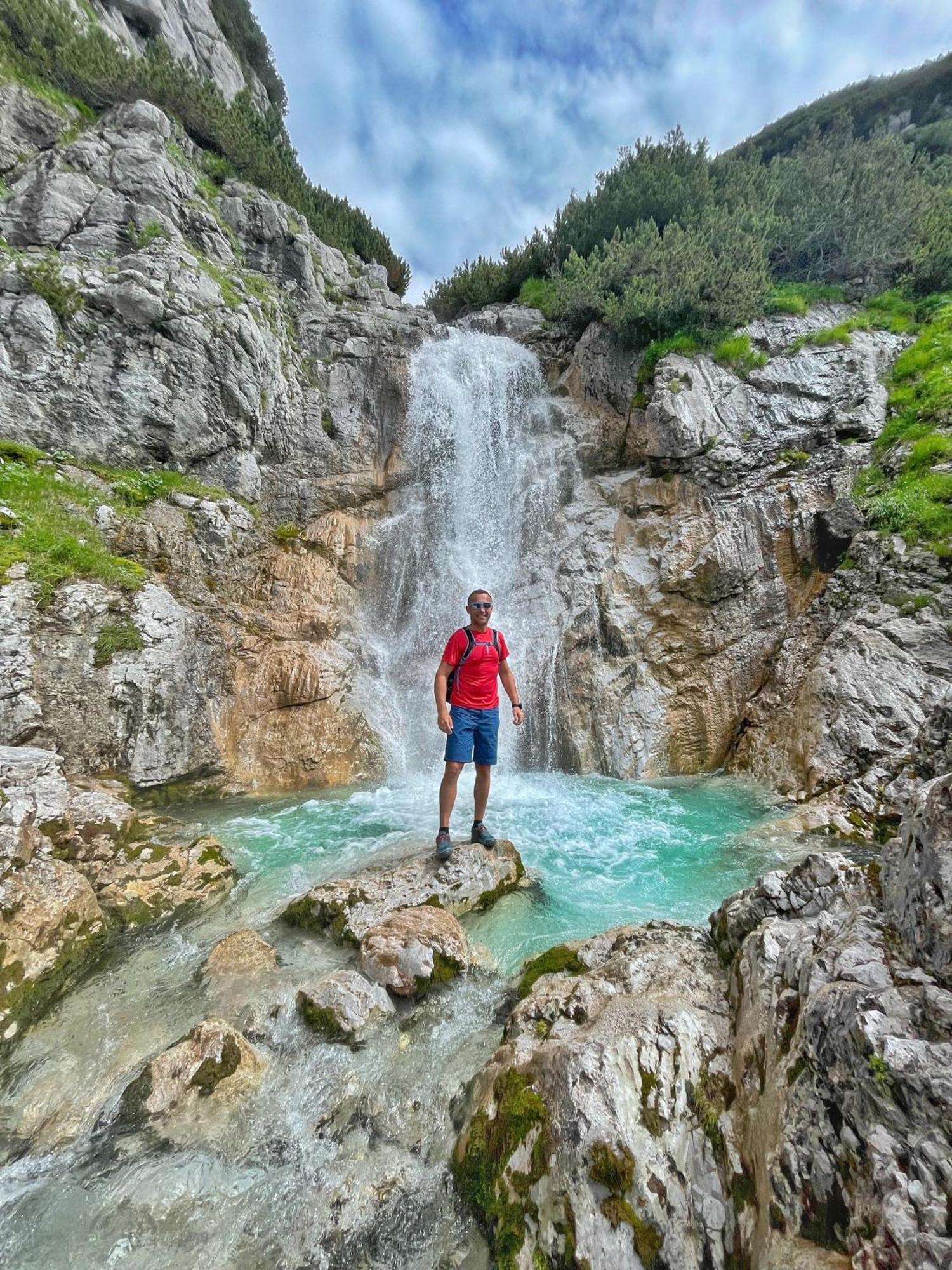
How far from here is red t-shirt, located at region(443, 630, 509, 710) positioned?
5555 millimetres

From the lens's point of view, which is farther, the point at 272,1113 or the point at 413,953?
the point at 413,953

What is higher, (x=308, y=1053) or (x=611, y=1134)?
(x=611, y=1134)

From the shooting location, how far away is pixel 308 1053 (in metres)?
3.30

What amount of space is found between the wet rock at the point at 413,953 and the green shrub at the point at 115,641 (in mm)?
6584

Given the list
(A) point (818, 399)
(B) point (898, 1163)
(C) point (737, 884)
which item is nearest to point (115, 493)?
(C) point (737, 884)

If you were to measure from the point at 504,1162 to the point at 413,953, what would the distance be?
171cm

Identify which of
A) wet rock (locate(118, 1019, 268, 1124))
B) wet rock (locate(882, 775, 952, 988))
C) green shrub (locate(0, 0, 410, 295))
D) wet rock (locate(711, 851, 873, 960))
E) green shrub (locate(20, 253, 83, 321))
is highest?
green shrub (locate(0, 0, 410, 295))

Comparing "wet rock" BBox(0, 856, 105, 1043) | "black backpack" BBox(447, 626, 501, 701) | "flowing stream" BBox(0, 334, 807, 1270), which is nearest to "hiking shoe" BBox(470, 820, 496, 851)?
"flowing stream" BBox(0, 334, 807, 1270)

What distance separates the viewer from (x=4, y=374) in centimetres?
1045

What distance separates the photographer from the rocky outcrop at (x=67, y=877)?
3.91 meters

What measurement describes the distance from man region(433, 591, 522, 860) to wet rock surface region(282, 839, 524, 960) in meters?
0.26

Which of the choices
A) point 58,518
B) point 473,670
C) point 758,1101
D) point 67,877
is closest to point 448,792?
point 473,670

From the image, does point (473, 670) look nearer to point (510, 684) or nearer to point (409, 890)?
point (510, 684)

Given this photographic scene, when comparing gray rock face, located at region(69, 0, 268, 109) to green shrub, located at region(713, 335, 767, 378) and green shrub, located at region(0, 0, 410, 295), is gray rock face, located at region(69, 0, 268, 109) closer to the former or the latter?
green shrub, located at region(0, 0, 410, 295)
